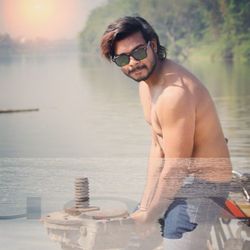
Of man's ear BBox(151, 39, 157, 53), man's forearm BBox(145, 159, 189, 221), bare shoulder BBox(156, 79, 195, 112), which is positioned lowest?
man's forearm BBox(145, 159, 189, 221)

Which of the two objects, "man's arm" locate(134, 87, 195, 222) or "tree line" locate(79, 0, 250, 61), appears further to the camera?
"tree line" locate(79, 0, 250, 61)

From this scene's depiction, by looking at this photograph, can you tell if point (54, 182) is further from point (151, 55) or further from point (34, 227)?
point (151, 55)

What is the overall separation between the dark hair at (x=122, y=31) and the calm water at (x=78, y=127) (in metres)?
0.44

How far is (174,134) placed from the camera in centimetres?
183

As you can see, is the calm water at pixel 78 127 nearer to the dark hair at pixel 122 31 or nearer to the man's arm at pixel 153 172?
the man's arm at pixel 153 172

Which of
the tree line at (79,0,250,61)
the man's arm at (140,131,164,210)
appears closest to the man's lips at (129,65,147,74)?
the man's arm at (140,131,164,210)

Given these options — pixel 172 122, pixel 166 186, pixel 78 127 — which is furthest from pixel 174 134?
pixel 78 127

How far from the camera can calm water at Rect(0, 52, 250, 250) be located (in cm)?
218

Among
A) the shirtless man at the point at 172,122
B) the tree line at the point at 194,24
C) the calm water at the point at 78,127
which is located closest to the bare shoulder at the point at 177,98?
the shirtless man at the point at 172,122

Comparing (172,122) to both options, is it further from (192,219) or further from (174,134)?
(192,219)

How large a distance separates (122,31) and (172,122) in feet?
0.72

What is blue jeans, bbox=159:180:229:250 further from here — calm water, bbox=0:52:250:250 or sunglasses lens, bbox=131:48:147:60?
sunglasses lens, bbox=131:48:147:60

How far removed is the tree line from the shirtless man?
37.7 inches

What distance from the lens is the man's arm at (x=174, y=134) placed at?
1.83 m
